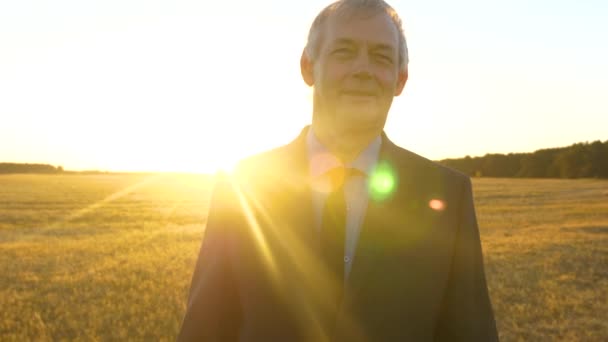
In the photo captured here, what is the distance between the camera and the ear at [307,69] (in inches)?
89.2

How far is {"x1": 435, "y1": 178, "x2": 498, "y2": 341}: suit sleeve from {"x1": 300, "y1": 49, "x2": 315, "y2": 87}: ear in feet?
2.80

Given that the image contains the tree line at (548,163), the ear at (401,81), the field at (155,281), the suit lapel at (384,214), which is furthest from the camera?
the tree line at (548,163)

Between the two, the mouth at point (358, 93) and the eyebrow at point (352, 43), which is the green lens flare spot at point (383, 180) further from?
the eyebrow at point (352, 43)

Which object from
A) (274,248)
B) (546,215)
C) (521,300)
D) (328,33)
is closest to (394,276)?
(274,248)

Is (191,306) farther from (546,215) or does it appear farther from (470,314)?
(546,215)

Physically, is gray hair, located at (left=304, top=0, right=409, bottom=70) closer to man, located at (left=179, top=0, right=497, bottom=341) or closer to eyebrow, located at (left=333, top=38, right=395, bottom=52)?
man, located at (left=179, top=0, right=497, bottom=341)

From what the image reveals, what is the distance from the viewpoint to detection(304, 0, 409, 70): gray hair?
6.76ft

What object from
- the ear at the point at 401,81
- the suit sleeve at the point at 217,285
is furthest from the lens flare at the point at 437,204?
the suit sleeve at the point at 217,285

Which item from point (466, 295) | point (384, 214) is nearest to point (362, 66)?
point (384, 214)

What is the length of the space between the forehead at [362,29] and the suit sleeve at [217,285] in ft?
2.55

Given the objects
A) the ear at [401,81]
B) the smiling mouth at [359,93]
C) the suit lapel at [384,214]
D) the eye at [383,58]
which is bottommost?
the suit lapel at [384,214]

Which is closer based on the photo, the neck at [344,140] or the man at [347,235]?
the man at [347,235]

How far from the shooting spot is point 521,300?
30.7 feet

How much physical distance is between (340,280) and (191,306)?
→ 2.01 feet
